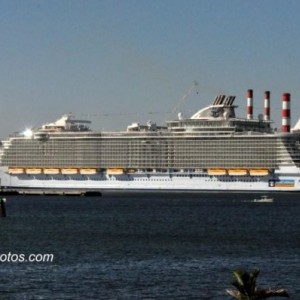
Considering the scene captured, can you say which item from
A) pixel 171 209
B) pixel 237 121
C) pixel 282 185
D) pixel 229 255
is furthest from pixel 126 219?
pixel 237 121

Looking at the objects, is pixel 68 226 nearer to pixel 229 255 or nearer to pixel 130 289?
pixel 229 255

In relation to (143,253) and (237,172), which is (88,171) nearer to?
(237,172)

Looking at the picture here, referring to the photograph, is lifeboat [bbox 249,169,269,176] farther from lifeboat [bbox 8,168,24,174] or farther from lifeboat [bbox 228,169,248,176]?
lifeboat [bbox 8,168,24,174]

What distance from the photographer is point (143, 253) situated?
141 feet

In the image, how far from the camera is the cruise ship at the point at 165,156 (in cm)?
12112

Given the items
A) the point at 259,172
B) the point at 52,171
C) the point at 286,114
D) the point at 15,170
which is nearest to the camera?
the point at 259,172

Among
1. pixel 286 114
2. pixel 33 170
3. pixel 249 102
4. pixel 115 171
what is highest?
pixel 249 102

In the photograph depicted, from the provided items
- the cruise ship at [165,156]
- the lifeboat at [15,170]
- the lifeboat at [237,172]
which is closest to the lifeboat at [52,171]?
the cruise ship at [165,156]

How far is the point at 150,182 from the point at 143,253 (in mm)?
81626

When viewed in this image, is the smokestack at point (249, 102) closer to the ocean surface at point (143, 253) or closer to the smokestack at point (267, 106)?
the smokestack at point (267, 106)

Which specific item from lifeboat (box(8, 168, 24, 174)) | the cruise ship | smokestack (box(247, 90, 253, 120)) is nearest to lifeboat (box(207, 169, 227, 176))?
the cruise ship

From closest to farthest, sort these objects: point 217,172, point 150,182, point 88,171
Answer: point 217,172 → point 150,182 → point 88,171

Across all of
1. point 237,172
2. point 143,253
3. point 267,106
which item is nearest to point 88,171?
point 237,172

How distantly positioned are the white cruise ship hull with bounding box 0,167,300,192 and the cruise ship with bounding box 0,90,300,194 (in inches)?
4.2
